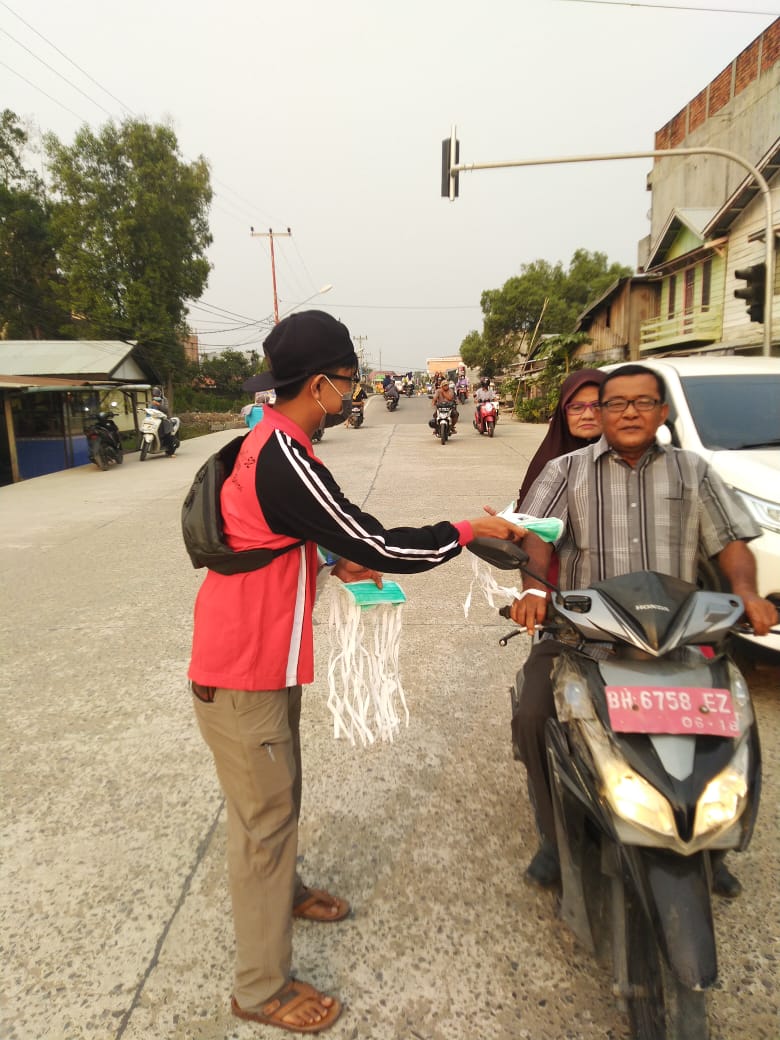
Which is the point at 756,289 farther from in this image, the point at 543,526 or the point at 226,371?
the point at 226,371

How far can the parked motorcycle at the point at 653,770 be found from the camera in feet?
4.56

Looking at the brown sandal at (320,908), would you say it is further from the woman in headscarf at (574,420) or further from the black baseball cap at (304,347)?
the woman in headscarf at (574,420)

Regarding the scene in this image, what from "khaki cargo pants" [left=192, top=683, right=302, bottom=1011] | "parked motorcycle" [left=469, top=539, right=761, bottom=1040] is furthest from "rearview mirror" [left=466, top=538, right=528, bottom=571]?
"khaki cargo pants" [left=192, top=683, right=302, bottom=1011]

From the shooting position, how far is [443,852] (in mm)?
2465

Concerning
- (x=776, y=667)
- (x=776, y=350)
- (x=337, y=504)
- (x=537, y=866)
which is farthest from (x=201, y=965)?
(x=776, y=350)

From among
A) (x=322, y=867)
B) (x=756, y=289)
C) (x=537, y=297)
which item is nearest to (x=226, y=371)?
(x=537, y=297)

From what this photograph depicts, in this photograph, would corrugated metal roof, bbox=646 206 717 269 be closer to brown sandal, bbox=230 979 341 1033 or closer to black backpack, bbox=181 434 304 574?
black backpack, bbox=181 434 304 574

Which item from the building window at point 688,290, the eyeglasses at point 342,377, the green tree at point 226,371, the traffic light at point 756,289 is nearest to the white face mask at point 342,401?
the eyeglasses at point 342,377

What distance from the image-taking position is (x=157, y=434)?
1691 cm

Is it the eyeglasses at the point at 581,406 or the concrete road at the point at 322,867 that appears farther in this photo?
the eyeglasses at the point at 581,406

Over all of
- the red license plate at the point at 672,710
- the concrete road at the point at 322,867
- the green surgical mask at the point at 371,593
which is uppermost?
the green surgical mask at the point at 371,593

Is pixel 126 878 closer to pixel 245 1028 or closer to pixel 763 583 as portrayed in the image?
pixel 245 1028

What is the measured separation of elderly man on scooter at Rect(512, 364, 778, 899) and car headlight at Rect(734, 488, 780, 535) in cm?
148

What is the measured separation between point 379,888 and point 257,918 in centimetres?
70
